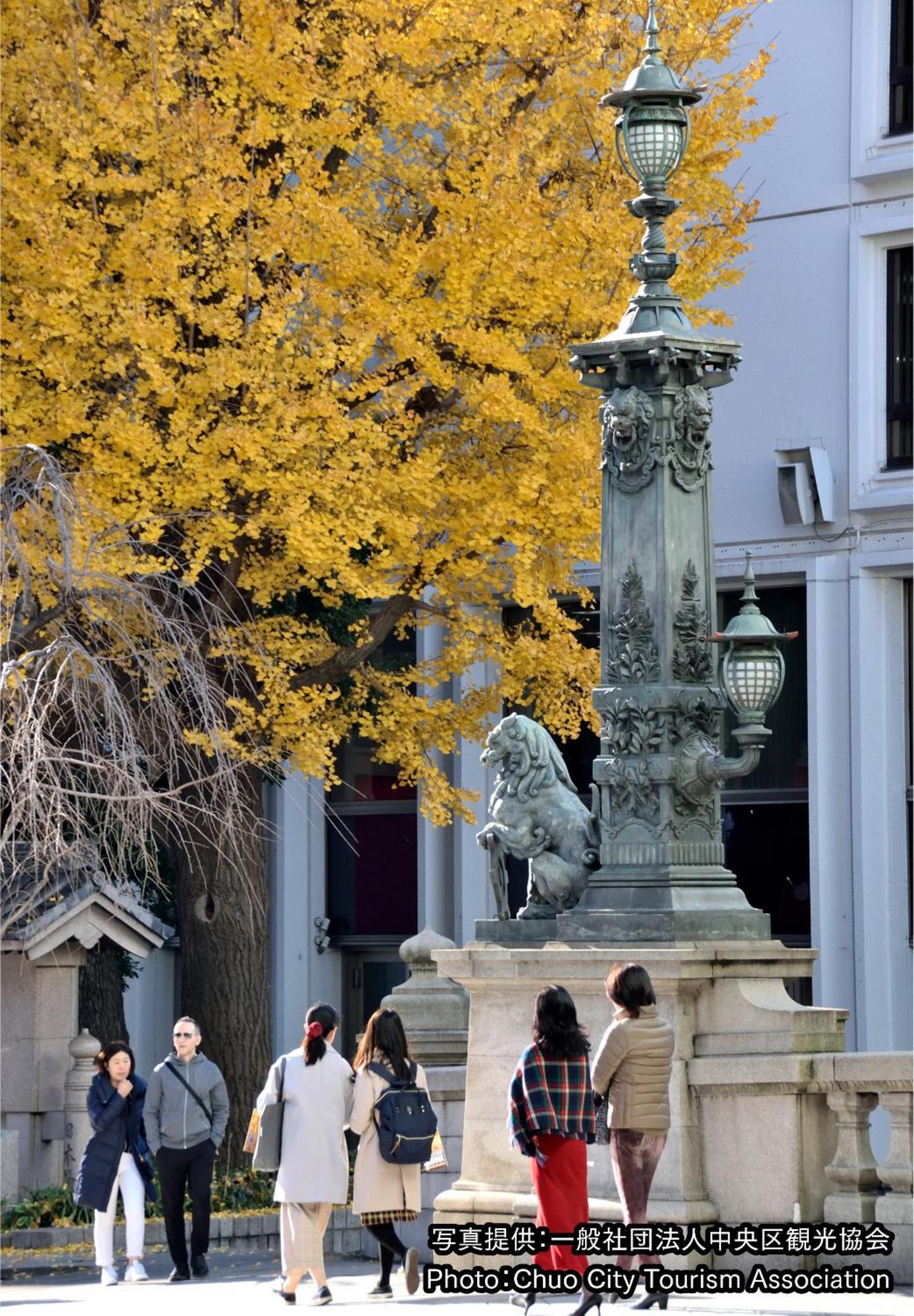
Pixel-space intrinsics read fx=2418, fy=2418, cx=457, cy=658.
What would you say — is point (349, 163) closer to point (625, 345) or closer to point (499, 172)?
point (499, 172)

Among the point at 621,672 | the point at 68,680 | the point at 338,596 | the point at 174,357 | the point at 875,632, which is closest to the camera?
the point at 621,672

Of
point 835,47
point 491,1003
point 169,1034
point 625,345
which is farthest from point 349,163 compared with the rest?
point 169,1034

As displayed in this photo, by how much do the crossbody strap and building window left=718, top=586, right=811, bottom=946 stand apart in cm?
1054

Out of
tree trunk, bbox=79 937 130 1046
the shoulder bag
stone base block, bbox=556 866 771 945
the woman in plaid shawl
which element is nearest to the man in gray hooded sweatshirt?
the shoulder bag

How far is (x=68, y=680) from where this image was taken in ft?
55.3

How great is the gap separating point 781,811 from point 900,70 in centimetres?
759

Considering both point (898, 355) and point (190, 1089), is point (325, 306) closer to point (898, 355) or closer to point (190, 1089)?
point (190, 1089)

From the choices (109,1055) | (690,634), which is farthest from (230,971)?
(690,634)

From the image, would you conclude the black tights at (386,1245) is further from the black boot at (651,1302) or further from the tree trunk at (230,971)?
the tree trunk at (230,971)

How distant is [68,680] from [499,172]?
5876 millimetres

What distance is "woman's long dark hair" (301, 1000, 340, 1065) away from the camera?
44.2 feet

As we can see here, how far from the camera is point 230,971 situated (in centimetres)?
2084

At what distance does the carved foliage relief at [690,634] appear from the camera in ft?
43.7

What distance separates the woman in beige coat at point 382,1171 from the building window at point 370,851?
48.6 feet
